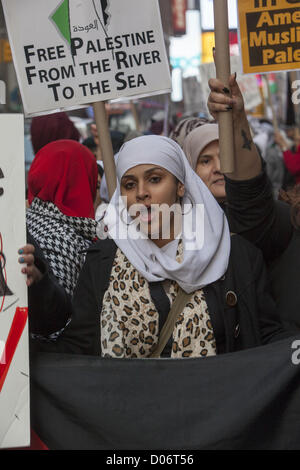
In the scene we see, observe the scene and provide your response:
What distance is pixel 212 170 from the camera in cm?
407

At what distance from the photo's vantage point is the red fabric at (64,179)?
3.65m

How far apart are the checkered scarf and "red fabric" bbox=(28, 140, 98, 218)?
0.18 feet

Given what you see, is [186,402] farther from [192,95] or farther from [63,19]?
[192,95]

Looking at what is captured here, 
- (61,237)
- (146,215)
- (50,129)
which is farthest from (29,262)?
(50,129)

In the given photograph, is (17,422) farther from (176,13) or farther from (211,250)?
(176,13)

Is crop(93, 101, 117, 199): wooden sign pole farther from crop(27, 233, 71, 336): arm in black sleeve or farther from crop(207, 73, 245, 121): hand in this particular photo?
crop(27, 233, 71, 336): arm in black sleeve

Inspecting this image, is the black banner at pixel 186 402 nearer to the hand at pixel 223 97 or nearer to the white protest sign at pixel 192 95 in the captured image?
the hand at pixel 223 97

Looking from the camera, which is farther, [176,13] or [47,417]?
[176,13]

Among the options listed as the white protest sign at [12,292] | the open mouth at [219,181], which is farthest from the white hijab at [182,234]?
the open mouth at [219,181]

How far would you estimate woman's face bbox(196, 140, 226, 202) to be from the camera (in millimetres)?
4004

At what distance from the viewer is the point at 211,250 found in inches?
111

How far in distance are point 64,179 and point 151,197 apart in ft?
2.97
